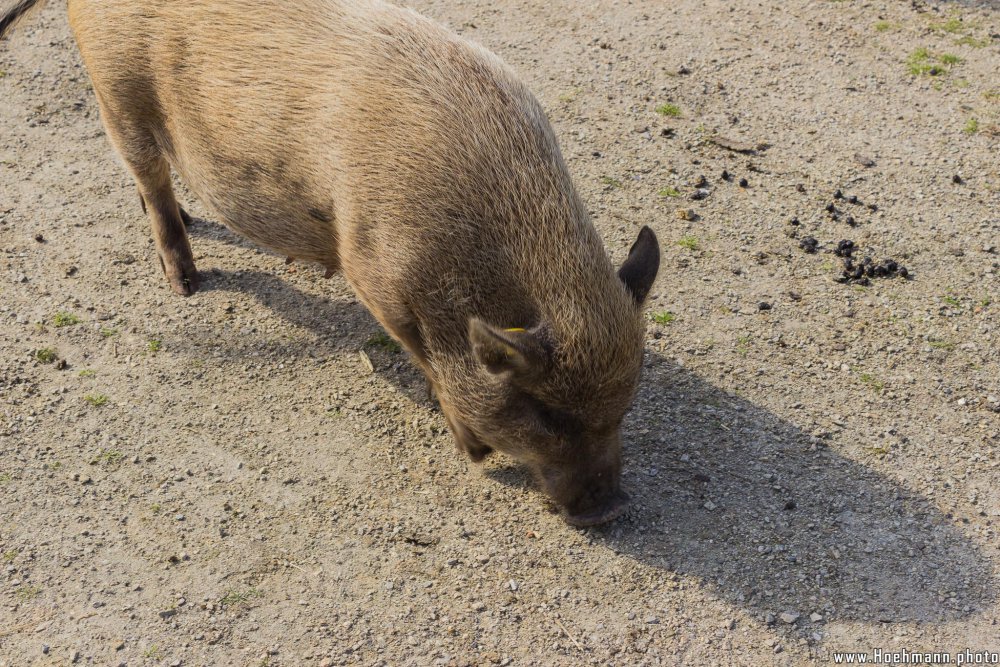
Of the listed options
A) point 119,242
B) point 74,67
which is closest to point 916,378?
point 119,242

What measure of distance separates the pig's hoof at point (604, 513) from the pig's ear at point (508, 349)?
855mm

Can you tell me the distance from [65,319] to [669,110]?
4.64m

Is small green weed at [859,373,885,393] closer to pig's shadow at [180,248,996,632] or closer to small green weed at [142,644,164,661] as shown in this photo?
pig's shadow at [180,248,996,632]

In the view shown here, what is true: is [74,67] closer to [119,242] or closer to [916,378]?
[119,242]

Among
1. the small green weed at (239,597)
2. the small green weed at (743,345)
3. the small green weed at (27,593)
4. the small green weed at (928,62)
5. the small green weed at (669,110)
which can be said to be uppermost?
the small green weed at (928,62)

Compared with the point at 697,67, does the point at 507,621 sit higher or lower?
lower

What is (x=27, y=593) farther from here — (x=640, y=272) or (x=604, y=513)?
(x=640, y=272)

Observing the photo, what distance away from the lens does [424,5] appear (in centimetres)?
875

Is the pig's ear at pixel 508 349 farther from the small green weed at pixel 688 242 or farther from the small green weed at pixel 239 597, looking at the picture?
the small green weed at pixel 688 242

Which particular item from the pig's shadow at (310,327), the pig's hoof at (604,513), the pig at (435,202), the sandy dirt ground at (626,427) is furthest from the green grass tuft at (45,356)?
the pig's hoof at (604,513)

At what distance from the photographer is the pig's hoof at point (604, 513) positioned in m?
4.49

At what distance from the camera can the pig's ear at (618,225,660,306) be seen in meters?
4.34

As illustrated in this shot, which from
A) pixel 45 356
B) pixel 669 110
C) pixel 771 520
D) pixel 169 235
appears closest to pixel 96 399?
pixel 45 356

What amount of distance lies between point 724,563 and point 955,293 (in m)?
2.64
